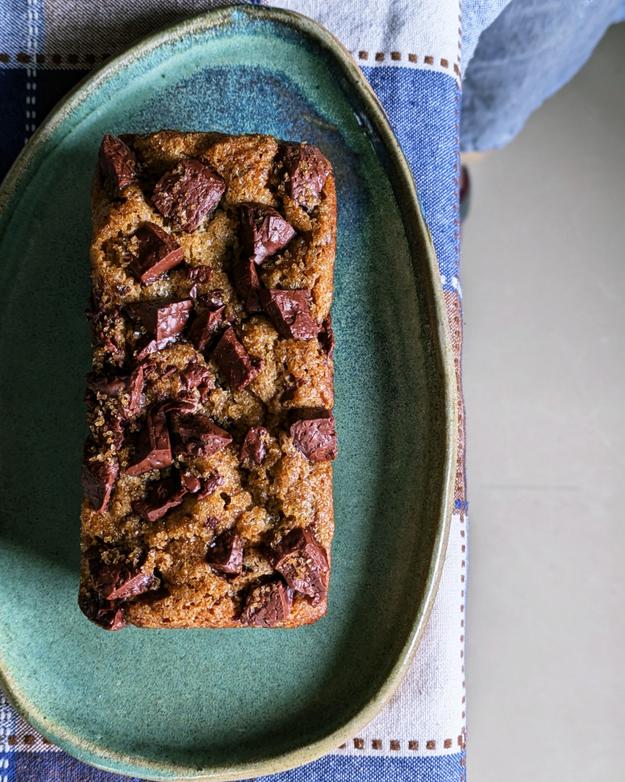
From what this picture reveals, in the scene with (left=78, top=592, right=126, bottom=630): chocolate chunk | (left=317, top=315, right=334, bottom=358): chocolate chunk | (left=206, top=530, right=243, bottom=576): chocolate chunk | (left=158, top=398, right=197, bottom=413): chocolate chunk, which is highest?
(left=317, top=315, right=334, bottom=358): chocolate chunk

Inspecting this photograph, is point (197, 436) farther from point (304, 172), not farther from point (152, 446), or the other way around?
point (304, 172)

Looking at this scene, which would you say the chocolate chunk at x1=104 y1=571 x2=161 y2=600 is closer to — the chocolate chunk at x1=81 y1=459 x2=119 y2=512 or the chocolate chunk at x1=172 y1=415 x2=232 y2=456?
the chocolate chunk at x1=81 y1=459 x2=119 y2=512

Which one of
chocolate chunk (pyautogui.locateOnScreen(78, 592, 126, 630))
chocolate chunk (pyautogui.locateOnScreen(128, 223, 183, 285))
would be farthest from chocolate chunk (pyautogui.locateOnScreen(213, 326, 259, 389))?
chocolate chunk (pyautogui.locateOnScreen(78, 592, 126, 630))

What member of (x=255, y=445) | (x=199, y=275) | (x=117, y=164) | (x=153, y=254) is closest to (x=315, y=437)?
(x=255, y=445)

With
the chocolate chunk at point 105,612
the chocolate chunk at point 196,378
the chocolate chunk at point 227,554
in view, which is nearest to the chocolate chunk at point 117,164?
the chocolate chunk at point 196,378

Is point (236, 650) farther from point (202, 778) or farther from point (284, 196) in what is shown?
point (284, 196)

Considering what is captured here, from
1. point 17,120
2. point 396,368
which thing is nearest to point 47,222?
point 17,120

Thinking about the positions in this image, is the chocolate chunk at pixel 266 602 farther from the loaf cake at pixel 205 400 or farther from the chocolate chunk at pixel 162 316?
the chocolate chunk at pixel 162 316
